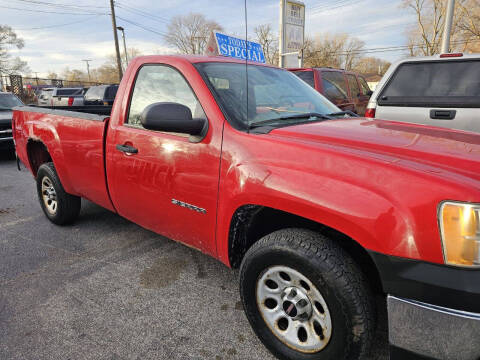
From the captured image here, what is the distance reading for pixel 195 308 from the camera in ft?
8.14

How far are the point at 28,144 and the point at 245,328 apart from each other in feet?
11.3

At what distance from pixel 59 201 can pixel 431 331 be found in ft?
12.0

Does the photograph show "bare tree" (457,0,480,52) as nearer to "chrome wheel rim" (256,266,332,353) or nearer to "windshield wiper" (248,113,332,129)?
"windshield wiper" (248,113,332,129)

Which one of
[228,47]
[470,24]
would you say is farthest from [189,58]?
[470,24]

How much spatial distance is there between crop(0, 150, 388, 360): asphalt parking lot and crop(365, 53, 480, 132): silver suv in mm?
3132

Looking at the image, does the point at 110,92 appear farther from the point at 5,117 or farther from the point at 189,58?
the point at 189,58

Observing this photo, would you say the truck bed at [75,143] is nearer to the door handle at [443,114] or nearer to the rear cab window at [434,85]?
the rear cab window at [434,85]

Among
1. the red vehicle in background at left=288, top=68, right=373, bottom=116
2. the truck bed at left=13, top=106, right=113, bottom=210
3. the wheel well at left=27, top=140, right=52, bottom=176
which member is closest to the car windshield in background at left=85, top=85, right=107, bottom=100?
the red vehicle in background at left=288, top=68, right=373, bottom=116

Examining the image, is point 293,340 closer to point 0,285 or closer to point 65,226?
point 0,285

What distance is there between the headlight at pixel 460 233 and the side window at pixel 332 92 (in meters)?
6.31

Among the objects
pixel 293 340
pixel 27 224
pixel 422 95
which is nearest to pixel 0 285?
pixel 27 224

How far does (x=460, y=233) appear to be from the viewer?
133 centimetres

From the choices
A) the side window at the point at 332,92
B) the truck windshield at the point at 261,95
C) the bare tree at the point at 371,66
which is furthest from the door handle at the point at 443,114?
A: the bare tree at the point at 371,66

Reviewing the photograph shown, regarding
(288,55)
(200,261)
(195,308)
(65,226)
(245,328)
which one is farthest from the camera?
(288,55)
